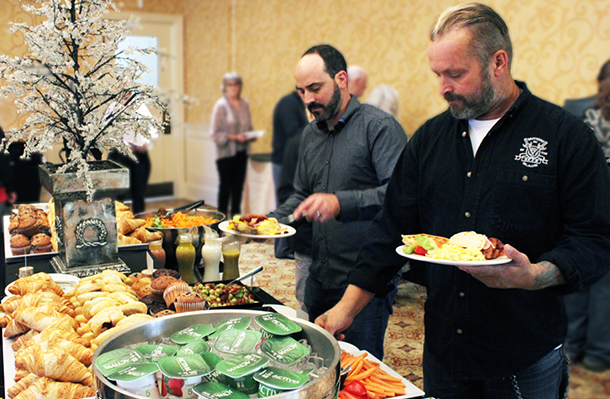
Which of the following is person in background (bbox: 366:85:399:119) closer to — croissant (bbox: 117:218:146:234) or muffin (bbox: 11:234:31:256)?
croissant (bbox: 117:218:146:234)

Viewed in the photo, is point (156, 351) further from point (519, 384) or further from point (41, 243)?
point (41, 243)

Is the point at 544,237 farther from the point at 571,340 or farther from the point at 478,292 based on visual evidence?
the point at 571,340

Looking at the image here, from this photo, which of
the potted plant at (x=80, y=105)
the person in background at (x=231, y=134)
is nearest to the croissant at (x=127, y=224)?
the potted plant at (x=80, y=105)

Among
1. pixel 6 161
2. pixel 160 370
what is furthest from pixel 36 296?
pixel 6 161

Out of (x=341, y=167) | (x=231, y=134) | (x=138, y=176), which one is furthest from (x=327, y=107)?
(x=138, y=176)

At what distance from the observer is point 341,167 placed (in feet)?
7.56

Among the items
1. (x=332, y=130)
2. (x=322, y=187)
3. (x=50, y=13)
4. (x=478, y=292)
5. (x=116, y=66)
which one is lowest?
(x=478, y=292)

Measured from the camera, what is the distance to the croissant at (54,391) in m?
1.28

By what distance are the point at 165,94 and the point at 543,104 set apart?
1385mm

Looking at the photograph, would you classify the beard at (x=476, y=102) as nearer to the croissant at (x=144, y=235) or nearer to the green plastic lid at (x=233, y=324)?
the green plastic lid at (x=233, y=324)

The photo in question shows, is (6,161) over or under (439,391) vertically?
over

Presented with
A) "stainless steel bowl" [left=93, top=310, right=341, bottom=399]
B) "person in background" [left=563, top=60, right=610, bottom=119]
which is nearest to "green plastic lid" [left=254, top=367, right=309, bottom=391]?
"stainless steel bowl" [left=93, top=310, right=341, bottom=399]

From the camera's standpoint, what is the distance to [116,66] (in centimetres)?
216

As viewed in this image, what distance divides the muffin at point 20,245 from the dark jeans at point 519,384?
64.9 inches
